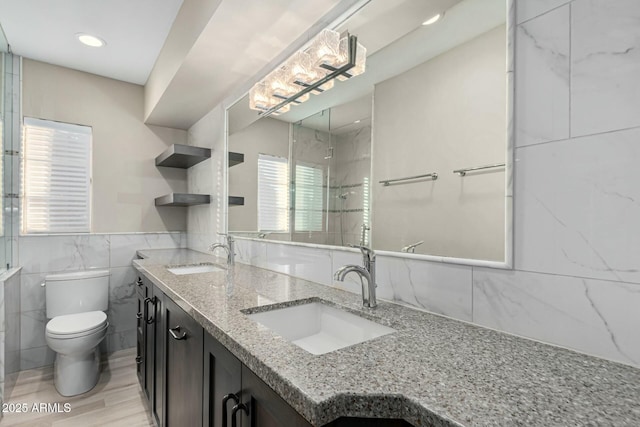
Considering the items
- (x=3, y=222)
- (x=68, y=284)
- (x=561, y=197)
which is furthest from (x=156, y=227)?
(x=561, y=197)

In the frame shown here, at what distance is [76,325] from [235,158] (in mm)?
1684

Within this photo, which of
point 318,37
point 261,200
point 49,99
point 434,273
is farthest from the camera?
point 49,99

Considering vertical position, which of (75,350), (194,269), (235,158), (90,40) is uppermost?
(90,40)

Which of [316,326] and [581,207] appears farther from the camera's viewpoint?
[316,326]

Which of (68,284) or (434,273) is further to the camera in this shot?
(68,284)

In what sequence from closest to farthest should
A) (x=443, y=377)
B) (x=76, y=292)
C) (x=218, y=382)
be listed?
(x=443, y=377) < (x=218, y=382) < (x=76, y=292)

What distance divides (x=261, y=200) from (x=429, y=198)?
137 centimetres

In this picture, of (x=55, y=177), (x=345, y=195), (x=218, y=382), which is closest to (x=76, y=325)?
(x=55, y=177)

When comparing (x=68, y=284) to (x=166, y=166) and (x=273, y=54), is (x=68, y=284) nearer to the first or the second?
(x=166, y=166)

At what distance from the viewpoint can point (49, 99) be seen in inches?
111

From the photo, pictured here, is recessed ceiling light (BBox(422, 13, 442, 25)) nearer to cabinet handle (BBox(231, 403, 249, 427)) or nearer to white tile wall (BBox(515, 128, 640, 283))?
white tile wall (BBox(515, 128, 640, 283))

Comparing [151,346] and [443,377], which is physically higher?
[443,377]

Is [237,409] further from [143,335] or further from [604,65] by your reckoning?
[143,335]

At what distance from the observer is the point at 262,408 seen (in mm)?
754
